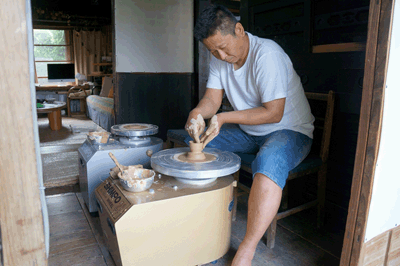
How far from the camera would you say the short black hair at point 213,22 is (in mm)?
1705

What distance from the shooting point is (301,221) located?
217cm

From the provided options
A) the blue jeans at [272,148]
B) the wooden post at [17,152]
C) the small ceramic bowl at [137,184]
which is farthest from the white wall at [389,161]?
the wooden post at [17,152]

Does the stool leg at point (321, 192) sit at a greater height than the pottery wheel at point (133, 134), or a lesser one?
lesser

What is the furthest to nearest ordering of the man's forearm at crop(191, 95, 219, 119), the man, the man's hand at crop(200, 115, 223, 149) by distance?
the man's forearm at crop(191, 95, 219, 119), the man's hand at crop(200, 115, 223, 149), the man

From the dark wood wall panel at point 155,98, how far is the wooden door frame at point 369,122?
282 cm

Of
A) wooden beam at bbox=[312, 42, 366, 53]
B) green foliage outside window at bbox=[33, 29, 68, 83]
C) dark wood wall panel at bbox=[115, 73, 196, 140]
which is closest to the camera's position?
wooden beam at bbox=[312, 42, 366, 53]

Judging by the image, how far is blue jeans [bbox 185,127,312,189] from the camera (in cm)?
157

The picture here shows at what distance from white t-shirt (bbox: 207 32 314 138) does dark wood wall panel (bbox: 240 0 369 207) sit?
11.0 inches

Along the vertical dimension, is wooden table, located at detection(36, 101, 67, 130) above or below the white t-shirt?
below

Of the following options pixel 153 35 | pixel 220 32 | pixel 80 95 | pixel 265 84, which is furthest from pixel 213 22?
pixel 80 95

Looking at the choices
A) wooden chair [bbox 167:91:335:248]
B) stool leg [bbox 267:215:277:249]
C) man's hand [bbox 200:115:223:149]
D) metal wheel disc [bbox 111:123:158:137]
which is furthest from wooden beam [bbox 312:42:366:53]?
metal wheel disc [bbox 111:123:158:137]

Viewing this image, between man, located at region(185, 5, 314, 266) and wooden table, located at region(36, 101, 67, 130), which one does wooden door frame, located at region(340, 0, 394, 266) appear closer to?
man, located at region(185, 5, 314, 266)

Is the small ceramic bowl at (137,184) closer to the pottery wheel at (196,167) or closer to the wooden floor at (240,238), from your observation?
the pottery wheel at (196,167)

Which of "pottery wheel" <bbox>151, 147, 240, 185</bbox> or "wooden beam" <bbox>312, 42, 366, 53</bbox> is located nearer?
"pottery wheel" <bbox>151, 147, 240, 185</bbox>
